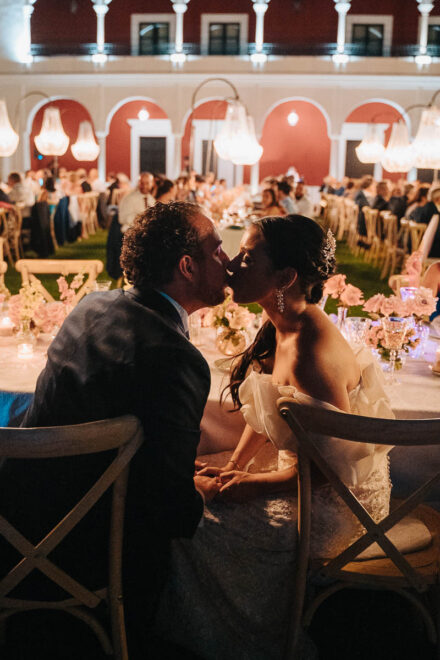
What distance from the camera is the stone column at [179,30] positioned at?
18844 mm

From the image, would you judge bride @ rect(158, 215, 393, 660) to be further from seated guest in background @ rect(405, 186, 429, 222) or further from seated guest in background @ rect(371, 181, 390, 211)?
seated guest in background @ rect(371, 181, 390, 211)

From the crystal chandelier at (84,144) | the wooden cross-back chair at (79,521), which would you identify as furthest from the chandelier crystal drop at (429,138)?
the crystal chandelier at (84,144)

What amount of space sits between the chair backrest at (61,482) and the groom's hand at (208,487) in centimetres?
34

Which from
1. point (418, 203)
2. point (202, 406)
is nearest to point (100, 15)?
point (418, 203)

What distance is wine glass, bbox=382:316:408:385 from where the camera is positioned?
95.7 inches

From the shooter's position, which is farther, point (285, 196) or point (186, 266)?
point (285, 196)

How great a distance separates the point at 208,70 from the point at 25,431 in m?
18.8

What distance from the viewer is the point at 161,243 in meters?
1.69

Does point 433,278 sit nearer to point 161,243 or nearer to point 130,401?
point 161,243

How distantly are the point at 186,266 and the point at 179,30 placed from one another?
19.7 metres

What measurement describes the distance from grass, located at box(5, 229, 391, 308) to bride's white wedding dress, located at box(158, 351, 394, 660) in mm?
5109

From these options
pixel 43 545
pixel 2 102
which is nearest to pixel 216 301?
pixel 43 545

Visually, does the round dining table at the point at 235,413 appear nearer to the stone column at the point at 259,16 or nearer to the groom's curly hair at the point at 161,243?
the groom's curly hair at the point at 161,243

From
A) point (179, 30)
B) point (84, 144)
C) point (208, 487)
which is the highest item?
point (179, 30)
